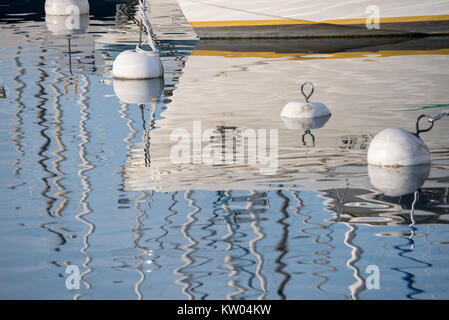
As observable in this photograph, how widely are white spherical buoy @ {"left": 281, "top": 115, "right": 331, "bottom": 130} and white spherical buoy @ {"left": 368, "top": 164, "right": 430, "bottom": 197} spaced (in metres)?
2.75

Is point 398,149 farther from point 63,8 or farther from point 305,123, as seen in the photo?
point 63,8

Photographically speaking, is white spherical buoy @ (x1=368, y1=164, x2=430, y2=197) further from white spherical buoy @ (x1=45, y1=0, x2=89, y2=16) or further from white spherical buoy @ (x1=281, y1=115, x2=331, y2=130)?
white spherical buoy @ (x1=45, y1=0, x2=89, y2=16)

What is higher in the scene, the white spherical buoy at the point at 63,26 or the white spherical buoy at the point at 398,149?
the white spherical buoy at the point at 63,26

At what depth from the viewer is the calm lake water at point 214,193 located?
761cm

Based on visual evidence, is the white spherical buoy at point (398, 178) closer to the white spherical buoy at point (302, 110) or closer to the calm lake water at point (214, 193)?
the calm lake water at point (214, 193)

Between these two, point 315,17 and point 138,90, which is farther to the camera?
point 315,17

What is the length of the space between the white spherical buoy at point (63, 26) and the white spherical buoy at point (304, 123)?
45.9ft

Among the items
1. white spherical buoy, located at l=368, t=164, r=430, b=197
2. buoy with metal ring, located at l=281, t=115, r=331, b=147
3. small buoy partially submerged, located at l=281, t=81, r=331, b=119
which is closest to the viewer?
white spherical buoy, located at l=368, t=164, r=430, b=197

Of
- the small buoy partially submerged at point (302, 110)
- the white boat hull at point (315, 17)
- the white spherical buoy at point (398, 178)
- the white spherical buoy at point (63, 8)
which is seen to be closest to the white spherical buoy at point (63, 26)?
the white spherical buoy at point (63, 8)

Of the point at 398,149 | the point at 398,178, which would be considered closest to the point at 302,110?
the point at 398,149

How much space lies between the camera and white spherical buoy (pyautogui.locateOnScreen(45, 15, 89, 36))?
89.4 ft

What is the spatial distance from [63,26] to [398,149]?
64.6 ft

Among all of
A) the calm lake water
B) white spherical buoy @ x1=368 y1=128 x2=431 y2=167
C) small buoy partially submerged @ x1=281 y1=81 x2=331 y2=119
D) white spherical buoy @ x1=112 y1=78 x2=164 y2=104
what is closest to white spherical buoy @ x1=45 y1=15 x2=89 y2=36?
the calm lake water

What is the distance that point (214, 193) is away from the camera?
10.2 metres
